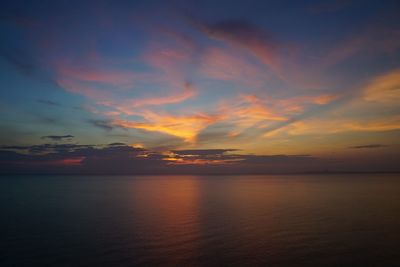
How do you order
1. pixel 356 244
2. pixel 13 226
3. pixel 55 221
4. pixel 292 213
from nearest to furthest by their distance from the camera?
pixel 356 244, pixel 13 226, pixel 55 221, pixel 292 213

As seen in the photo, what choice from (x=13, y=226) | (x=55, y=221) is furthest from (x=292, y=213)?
(x=13, y=226)

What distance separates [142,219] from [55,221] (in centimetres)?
1629

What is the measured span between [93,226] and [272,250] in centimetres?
3146

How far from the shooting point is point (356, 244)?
41.6 meters

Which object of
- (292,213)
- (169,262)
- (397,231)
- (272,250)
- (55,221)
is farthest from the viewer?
(292,213)

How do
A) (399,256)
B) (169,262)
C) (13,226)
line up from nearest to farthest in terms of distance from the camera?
(169,262), (399,256), (13,226)

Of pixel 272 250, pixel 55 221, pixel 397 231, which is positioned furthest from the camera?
pixel 55 221

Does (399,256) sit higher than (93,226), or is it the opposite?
(93,226)

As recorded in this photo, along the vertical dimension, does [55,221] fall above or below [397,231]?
above

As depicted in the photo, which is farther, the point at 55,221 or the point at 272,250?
the point at 55,221

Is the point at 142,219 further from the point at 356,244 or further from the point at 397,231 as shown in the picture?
the point at 397,231

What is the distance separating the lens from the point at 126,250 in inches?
1511

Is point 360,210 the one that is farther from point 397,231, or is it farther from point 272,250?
point 272,250

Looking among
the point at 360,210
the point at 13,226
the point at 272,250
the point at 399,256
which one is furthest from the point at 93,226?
the point at 360,210
